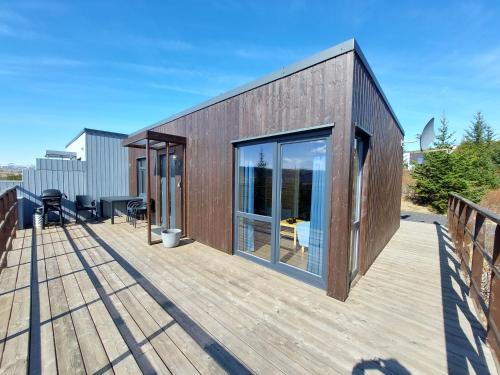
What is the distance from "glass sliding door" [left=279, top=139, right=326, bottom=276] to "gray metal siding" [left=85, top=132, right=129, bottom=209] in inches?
273

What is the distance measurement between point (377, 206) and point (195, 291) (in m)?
3.41

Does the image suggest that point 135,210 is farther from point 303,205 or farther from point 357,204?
point 357,204

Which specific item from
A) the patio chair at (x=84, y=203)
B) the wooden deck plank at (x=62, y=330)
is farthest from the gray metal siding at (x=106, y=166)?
the wooden deck plank at (x=62, y=330)

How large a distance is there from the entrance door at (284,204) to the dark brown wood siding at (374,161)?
77 cm

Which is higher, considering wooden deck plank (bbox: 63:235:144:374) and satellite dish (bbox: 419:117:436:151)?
satellite dish (bbox: 419:117:436:151)

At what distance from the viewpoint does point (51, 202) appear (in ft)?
19.2

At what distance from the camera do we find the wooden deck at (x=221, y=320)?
1613 millimetres

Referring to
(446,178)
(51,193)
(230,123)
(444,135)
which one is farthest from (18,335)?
(444,135)

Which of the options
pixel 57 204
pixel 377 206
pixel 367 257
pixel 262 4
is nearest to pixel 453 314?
pixel 367 257

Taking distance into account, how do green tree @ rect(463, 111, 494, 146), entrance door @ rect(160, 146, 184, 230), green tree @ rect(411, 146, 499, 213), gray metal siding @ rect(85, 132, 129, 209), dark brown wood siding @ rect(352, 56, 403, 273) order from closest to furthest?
dark brown wood siding @ rect(352, 56, 403, 273) < entrance door @ rect(160, 146, 184, 230) < gray metal siding @ rect(85, 132, 129, 209) < green tree @ rect(411, 146, 499, 213) < green tree @ rect(463, 111, 494, 146)

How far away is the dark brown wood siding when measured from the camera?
9.06 feet

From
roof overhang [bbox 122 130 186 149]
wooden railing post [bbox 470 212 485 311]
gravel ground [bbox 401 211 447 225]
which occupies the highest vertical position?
roof overhang [bbox 122 130 186 149]

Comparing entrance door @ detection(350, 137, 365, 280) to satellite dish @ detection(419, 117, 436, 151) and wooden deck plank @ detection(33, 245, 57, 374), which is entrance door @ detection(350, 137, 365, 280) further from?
satellite dish @ detection(419, 117, 436, 151)

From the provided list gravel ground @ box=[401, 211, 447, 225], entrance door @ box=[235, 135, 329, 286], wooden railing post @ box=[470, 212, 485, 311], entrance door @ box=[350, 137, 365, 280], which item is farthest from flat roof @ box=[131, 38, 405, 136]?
gravel ground @ box=[401, 211, 447, 225]
